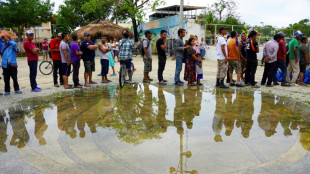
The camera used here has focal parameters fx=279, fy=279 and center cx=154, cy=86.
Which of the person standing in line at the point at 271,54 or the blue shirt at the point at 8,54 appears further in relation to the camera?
the person standing in line at the point at 271,54

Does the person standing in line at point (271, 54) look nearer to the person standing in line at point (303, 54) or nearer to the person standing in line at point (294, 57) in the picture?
the person standing in line at point (294, 57)

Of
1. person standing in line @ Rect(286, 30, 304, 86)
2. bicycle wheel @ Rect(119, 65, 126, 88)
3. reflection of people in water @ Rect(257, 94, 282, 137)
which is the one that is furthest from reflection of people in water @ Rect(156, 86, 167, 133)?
person standing in line @ Rect(286, 30, 304, 86)

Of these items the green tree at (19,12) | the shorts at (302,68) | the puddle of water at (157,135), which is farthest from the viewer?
the green tree at (19,12)

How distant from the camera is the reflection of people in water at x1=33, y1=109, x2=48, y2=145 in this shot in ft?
13.9

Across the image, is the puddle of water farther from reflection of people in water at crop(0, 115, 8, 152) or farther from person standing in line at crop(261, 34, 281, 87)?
person standing in line at crop(261, 34, 281, 87)

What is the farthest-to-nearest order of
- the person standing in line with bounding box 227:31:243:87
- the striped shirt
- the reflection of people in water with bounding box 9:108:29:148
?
the striped shirt
the person standing in line with bounding box 227:31:243:87
the reflection of people in water with bounding box 9:108:29:148

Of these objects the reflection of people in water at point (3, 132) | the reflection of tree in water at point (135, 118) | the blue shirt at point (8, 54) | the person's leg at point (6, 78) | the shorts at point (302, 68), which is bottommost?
the reflection of people in water at point (3, 132)

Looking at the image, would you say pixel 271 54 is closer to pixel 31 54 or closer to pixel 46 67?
pixel 31 54

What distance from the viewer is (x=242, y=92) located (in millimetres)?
7926

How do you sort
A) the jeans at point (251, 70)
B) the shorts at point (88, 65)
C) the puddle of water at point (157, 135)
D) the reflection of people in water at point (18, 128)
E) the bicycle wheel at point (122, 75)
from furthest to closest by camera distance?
the shorts at point (88, 65) < the jeans at point (251, 70) < the bicycle wheel at point (122, 75) < the reflection of people in water at point (18, 128) < the puddle of water at point (157, 135)

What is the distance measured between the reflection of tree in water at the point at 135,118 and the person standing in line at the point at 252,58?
134 inches

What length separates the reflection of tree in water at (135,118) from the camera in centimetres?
427

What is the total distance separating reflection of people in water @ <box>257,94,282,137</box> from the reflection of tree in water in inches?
69.0

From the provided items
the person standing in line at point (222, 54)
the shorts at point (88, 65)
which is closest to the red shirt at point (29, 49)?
the shorts at point (88, 65)
